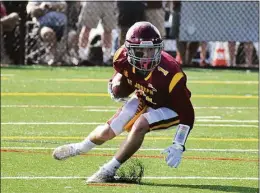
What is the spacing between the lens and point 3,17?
17.4 m

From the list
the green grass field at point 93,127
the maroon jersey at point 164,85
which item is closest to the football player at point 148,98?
the maroon jersey at point 164,85

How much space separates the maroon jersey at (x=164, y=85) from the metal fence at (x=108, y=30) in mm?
10206

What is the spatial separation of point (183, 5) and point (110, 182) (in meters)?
11.1

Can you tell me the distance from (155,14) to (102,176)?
429 inches

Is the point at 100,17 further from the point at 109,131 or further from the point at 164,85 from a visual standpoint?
the point at 164,85

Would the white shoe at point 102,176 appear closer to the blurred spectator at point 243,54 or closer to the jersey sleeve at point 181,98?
the jersey sleeve at point 181,98

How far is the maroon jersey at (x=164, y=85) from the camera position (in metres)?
7.11

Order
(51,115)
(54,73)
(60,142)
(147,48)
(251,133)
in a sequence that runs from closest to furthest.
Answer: (147,48)
(60,142)
(251,133)
(51,115)
(54,73)

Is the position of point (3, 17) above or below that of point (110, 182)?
below

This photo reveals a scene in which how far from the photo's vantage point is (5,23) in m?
17.3

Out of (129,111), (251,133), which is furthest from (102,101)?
(129,111)

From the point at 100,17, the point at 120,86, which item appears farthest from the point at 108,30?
the point at 120,86

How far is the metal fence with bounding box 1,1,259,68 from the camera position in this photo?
17953 mm

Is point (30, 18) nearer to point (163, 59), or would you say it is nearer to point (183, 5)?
point (183, 5)
